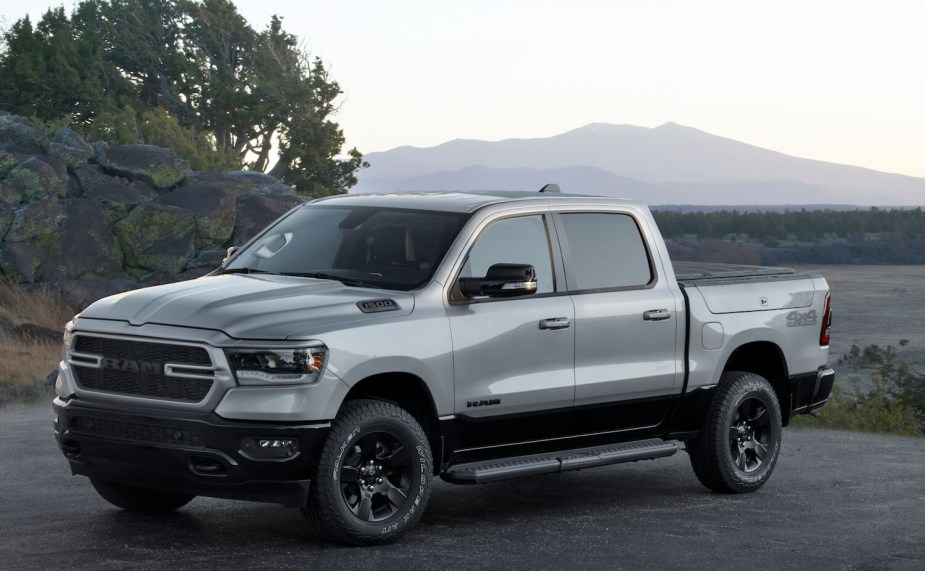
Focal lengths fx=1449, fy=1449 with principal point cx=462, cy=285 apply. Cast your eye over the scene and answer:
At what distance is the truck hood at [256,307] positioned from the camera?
24.6 ft

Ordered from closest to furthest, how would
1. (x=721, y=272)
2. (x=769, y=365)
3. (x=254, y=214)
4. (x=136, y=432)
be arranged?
(x=136, y=432) → (x=721, y=272) → (x=769, y=365) → (x=254, y=214)

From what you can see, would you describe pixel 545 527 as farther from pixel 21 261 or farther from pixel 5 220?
pixel 5 220

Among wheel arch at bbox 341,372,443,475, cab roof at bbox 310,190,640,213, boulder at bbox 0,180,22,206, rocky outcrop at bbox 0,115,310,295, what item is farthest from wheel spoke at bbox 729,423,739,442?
boulder at bbox 0,180,22,206

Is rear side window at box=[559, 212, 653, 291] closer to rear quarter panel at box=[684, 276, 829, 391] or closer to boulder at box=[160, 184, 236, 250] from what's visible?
rear quarter panel at box=[684, 276, 829, 391]

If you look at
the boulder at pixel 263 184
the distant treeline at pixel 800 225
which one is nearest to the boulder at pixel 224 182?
the boulder at pixel 263 184

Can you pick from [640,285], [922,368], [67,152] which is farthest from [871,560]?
[922,368]

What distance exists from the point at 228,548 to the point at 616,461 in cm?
257

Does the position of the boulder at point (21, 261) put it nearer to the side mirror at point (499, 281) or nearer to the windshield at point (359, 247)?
the windshield at point (359, 247)

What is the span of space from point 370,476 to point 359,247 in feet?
5.20

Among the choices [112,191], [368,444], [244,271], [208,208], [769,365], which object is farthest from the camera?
[208,208]

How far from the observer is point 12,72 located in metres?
62.3

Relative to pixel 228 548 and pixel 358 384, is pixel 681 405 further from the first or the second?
pixel 228 548

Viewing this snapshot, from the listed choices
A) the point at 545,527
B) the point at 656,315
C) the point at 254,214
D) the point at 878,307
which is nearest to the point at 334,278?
the point at 545,527

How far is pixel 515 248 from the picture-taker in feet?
29.1
